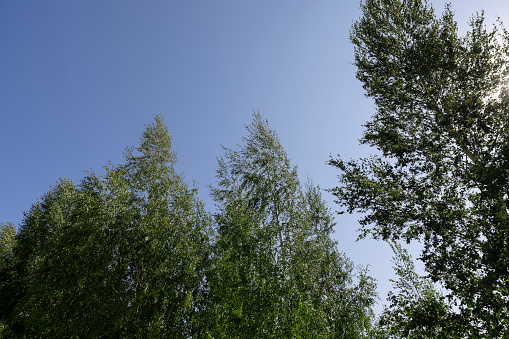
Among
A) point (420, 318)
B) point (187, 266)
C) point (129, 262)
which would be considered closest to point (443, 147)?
point (420, 318)

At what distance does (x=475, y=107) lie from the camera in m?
8.39

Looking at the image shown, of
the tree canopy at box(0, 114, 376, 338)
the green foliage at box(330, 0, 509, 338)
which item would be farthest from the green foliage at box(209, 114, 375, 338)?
the green foliage at box(330, 0, 509, 338)

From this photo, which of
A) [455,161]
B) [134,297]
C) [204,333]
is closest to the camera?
[455,161]

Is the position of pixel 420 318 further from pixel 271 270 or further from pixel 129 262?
pixel 129 262

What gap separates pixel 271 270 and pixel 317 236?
299 inches

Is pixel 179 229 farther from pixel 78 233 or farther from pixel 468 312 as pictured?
pixel 468 312

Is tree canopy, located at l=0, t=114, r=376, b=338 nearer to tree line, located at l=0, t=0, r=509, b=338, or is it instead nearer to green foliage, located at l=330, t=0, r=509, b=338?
tree line, located at l=0, t=0, r=509, b=338

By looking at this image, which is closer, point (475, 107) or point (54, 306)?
point (475, 107)

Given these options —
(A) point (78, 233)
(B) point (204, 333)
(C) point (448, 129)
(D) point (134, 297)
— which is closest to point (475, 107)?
(C) point (448, 129)

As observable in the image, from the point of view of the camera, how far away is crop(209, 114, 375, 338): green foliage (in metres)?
9.80

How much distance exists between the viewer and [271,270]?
35.8 ft

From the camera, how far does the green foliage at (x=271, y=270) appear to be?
980cm

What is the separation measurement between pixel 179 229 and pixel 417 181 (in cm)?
906

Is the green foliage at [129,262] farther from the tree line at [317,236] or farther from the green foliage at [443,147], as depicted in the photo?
the green foliage at [443,147]
